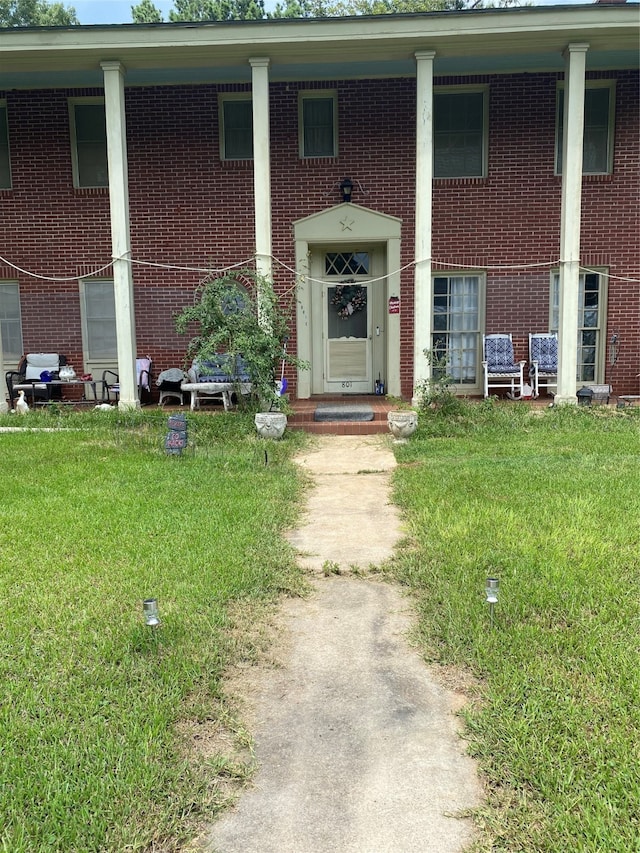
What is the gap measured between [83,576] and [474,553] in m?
2.17

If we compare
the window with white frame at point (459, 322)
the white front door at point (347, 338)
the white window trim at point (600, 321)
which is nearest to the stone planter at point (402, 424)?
the white front door at point (347, 338)

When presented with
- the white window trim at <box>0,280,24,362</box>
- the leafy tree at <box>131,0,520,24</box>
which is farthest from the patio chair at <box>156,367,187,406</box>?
the leafy tree at <box>131,0,520,24</box>

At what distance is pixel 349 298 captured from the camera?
10859 mm

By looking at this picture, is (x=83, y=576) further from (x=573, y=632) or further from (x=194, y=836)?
(x=573, y=632)

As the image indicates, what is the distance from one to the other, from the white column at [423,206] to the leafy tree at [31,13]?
76.6ft

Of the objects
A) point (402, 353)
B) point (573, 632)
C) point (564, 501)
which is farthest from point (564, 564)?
point (402, 353)

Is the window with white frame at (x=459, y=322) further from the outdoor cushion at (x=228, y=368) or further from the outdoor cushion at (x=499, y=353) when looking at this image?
the outdoor cushion at (x=228, y=368)

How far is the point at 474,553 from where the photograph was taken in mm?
3949

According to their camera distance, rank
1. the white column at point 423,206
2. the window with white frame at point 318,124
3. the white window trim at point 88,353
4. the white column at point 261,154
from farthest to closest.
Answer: the white window trim at point 88,353 → the window with white frame at point 318,124 → the white column at point 261,154 → the white column at point 423,206

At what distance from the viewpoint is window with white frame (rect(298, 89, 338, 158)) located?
34.6 ft

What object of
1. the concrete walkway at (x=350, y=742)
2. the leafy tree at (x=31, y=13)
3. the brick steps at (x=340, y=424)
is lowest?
the concrete walkway at (x=350, y=742)

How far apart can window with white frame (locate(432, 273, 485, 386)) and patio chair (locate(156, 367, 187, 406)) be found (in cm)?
398

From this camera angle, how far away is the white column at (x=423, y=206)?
8.68 m

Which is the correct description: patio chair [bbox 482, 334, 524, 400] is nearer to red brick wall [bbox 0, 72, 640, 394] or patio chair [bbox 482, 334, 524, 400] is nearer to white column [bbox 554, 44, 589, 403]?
red brick wall [bbox 0, 72, 640, 394]
